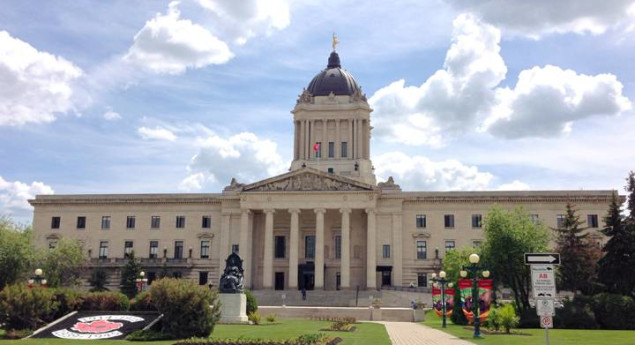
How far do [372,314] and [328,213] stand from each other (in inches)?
1154

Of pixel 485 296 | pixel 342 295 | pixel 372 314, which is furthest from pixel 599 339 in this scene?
pixel 342 295

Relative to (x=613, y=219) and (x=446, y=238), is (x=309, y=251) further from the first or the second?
(x=613, y=219)

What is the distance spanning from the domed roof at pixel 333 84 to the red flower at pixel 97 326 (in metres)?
66.2

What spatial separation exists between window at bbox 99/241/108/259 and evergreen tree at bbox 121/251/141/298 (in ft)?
45.1

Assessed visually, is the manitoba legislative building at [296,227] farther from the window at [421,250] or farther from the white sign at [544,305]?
the white sign at [544,305]

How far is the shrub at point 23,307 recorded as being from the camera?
28750mm

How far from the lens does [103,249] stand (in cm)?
8162

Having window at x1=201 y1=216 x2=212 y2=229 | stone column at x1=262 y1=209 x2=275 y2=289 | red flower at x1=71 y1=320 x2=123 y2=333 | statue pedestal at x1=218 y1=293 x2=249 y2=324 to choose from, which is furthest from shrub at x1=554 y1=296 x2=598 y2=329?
window at x1=201 y1=216 x2=212 y2=229

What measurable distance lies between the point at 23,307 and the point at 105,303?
5.19m

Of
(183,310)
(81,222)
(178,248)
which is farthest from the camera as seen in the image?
(81,222)

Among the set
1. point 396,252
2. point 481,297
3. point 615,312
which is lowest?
point 615,312

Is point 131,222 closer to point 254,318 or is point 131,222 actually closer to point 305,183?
point 305,183

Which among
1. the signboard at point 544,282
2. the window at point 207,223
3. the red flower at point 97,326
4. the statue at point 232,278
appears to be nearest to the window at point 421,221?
the window at point 207,223

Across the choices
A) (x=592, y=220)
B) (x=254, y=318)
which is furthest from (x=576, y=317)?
(x=592, y=220)
